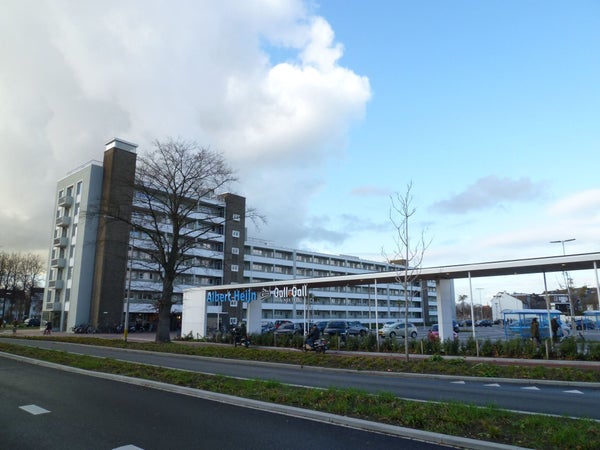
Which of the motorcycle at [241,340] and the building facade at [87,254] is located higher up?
the building facade at [87,254]

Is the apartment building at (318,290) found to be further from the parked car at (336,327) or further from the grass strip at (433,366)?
the grass strip at (433,366)

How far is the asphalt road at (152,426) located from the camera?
6250 mm

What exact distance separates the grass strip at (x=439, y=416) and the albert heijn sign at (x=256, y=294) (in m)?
19.0

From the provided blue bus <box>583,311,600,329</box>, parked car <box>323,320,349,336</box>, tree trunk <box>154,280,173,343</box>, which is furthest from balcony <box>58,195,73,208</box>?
blue bus <box>583,311,600,329</box>

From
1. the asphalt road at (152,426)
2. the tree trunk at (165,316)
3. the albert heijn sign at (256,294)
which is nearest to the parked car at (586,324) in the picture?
the albert heijn sign at (256,294)

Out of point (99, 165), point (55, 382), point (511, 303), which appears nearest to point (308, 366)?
point (55, 382)

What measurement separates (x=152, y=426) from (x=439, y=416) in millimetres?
4569

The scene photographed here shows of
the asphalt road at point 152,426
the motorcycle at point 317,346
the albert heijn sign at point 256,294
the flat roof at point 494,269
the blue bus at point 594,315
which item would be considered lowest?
the asphalt road at point 152,426

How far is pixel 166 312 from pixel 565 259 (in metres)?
24.2

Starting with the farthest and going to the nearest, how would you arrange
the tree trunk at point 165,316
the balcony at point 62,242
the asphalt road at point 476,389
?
the balcony at point 62,242, the tree trunk at point 165,316, the asphalt road at point 476,389

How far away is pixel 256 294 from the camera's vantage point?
33.0 m

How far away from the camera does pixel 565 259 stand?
62.8 feet

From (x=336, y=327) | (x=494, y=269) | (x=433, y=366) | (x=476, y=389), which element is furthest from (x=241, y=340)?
(x=476, y=389)

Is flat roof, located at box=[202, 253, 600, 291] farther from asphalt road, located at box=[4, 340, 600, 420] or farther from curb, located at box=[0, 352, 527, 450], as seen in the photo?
curb, located at box=[0, 352, 527, 450]
